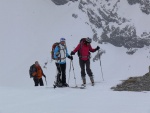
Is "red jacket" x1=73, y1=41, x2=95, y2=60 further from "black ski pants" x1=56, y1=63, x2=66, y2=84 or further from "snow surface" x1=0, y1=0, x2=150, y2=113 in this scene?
"snow surface" x1=0, y1=0, x2=150, y2=113

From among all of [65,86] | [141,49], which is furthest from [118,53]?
[65,86]

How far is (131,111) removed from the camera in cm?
905

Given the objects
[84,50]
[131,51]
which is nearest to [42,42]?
[131,51]

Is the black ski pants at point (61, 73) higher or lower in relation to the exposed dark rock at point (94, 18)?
lower

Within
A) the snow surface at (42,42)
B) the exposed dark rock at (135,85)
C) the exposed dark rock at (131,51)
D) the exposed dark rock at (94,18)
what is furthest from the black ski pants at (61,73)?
the exposed dark rock at (94,18)

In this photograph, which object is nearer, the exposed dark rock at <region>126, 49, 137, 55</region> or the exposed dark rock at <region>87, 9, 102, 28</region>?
the exposed dark rock at <region>126, 49, 137, 55</region>

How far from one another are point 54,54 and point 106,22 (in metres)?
43.1

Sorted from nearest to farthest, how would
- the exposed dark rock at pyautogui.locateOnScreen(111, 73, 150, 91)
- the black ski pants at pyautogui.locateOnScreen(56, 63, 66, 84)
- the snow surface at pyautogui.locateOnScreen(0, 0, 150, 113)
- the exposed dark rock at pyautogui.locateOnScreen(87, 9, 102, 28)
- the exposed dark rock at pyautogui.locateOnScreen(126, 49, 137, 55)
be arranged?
the exposed dark rock at pyautogui.locateOnScreen(111, 73, 150, 91)
the black ski pants at pyautogui.locateOnScreen(56, 63, 66, 84)
the snow surface at pyautogui.locateOnScreen(0, 0, 150, 113)
the exposed dark rock at pyautogui.locateOnScreen(126, 49, 137, 55)
the exposed dark rock at pyautogui.locateOnScreen(87, 9, 102, 28)

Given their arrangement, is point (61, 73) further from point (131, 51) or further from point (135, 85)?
point (131, 51)

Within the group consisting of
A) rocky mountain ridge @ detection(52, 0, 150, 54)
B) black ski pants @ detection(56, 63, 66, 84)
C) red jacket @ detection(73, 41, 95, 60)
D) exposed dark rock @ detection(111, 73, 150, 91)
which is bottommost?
exposed dark rock @ detection(111, 73, 150, 91)

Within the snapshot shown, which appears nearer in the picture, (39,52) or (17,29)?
(39,52)

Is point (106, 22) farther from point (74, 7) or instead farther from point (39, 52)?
point (39, 52)

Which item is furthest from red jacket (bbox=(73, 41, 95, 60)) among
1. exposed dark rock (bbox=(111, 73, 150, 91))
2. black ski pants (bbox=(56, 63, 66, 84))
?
exposed dark rock (bbox=(111, 73, 150, 91))

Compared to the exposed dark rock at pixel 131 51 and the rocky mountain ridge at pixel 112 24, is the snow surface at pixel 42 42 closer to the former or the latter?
the exposed dark rock at pixel 131 51
